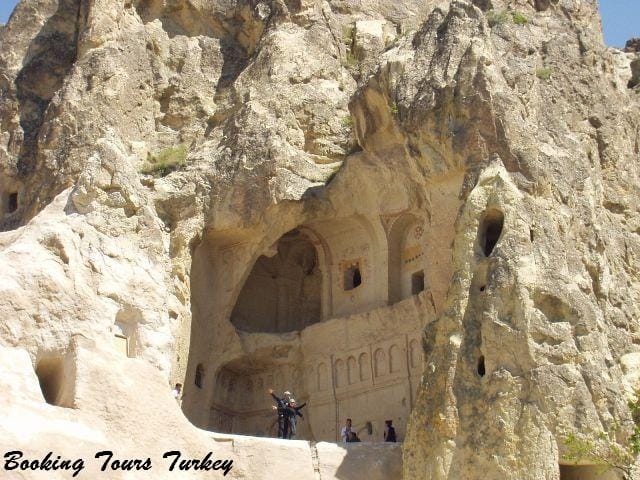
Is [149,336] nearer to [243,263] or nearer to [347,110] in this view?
[243,263]

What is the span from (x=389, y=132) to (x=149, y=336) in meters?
6.57

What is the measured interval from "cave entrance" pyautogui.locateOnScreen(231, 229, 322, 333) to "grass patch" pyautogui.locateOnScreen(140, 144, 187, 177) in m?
3.14

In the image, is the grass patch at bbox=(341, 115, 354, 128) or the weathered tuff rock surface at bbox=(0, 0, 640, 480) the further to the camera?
the grass patch at bbox=(341, 115, 354, 128)

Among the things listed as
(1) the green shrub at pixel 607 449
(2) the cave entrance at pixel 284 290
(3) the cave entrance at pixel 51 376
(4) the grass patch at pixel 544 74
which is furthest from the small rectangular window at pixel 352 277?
(3) the cave entrance at pixel 51 376

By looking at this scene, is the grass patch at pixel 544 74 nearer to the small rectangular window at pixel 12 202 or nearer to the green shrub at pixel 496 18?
the green shrub at pixel 496 18

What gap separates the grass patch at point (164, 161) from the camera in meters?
22.1

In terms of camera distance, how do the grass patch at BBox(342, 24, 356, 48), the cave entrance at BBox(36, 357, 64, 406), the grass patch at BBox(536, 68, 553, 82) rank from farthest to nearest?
the grass patch at BBox(342, 24, 356, 48) → the grass patch at BBox(536, 68, 553, 82) → the cave entrance at BBox(36, 357, 64, 406)

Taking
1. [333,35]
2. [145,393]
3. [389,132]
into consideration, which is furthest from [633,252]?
[145,393]

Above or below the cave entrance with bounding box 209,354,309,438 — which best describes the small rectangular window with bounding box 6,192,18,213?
above

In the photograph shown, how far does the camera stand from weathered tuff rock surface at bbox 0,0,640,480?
15.8m

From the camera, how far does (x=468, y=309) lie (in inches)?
672

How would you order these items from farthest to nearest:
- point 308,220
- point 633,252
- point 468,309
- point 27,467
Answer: point 308,220
point 633,252
point 468,309
point 27,467

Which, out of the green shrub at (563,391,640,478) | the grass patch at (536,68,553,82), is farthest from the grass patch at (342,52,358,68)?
the green shrub at (563,391,640,478)

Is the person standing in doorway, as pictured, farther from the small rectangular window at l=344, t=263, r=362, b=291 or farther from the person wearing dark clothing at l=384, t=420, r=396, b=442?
the small rectangular window at l=344, t=263, r=362, b=291
